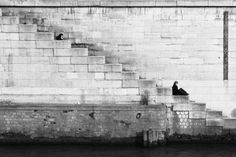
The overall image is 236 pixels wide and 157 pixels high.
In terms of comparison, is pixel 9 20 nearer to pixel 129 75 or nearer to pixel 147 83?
pixel 129 75

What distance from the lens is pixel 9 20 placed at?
734 inches

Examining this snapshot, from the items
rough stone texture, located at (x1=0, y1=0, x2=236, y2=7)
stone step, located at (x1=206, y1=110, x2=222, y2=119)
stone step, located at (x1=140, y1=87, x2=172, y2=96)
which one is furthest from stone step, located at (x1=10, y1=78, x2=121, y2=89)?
stone step, located at (x1=206, y1=110, x2=222, y2=119)

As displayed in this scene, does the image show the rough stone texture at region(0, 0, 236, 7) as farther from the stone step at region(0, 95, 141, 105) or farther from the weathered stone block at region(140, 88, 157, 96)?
the stone step at region(0, 95, 141, 105)

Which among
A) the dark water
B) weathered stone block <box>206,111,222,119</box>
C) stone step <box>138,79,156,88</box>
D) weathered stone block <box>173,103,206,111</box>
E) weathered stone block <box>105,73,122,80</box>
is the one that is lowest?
the dark water

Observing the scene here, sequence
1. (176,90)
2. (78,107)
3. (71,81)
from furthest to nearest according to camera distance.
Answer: (176,90) → (71,81) → (78,107)

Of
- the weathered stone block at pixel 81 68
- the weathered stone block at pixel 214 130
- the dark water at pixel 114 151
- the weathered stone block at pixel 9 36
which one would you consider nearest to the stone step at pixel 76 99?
the weathered stone block at pixel 81 68

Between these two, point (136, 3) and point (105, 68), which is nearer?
point (105, 68)

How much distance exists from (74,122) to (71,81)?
4.61ft

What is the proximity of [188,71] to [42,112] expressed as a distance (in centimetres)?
568

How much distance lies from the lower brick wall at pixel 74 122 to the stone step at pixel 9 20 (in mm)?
2780

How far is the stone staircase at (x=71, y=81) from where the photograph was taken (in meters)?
18.6

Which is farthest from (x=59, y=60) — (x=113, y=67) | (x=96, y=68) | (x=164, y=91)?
(x=164, y=91)

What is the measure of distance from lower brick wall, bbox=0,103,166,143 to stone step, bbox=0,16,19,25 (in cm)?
278

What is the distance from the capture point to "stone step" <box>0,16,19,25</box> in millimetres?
18641
